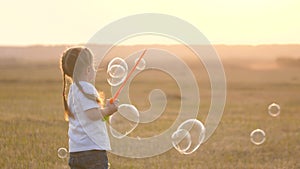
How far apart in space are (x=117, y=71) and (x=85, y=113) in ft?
8.36

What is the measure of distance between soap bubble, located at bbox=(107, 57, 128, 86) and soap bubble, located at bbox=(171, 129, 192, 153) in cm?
Answer: 106

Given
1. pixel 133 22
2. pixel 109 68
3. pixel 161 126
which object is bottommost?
pixel 161 126

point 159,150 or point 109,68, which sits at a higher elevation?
point 109,68

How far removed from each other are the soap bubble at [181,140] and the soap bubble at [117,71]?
1.06 m

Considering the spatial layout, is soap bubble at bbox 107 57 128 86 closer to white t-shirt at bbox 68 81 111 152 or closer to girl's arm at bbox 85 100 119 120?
white t-shirt at bbox 68 81 111 152

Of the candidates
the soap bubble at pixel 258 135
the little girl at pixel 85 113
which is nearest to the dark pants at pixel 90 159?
the little girl at pixel 85 113

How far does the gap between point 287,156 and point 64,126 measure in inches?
210

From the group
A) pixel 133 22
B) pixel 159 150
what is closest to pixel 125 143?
pixel 159 150

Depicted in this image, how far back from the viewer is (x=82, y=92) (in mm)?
6965

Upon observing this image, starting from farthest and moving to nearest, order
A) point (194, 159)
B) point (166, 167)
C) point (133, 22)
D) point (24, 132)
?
point (24, 132) → point (194, 159) → point (166, 167) → point (133, 22)

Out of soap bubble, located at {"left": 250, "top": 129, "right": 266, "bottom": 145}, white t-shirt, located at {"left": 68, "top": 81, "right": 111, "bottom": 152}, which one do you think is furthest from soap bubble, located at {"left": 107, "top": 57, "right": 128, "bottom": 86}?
→ soap bubble, located at {"left": 250, "top": 129, "right": 266, "bottom": 145}

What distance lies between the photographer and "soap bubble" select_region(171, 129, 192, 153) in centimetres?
959

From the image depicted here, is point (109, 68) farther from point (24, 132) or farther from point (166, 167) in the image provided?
point (24, 132)

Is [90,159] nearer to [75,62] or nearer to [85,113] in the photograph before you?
[85,113]
